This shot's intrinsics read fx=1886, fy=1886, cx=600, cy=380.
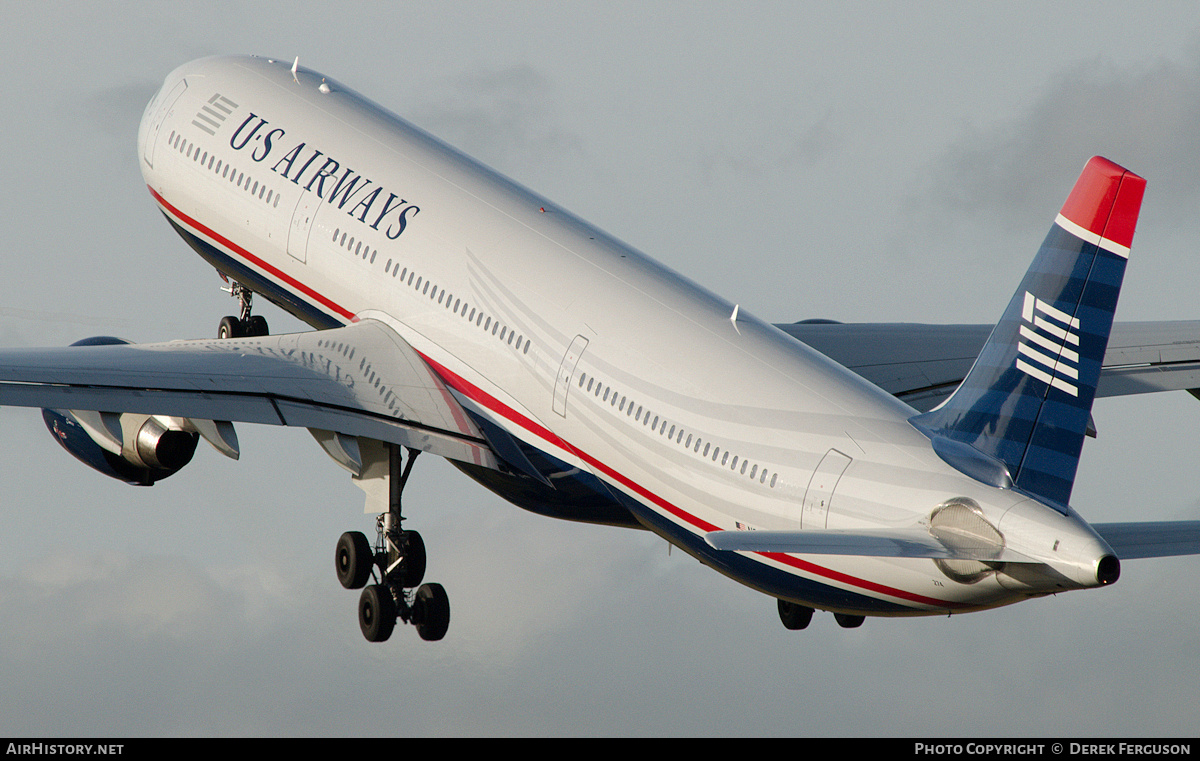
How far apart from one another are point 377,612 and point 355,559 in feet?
2.87

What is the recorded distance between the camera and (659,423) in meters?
25.2

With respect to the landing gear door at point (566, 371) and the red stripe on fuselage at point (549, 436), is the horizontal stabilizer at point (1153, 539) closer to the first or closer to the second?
the red stripe on fuselage at point (549, 436)

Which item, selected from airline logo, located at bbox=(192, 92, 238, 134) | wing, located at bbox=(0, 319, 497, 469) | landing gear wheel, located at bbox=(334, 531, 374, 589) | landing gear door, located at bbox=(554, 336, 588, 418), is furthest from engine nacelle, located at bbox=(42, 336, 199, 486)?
airline logo, located at bbox=(192, 92, 238, 134)

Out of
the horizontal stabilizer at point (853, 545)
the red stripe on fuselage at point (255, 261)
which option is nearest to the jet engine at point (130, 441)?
the red stripe on fuselage at point (255, 261)

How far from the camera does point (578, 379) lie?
26438 millimetres

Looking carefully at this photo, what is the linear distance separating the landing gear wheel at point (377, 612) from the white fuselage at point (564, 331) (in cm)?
317

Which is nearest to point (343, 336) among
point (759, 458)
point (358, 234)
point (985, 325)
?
point (358, 234)

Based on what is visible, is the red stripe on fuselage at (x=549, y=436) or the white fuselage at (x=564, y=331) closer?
the red stripe on fuselage at (x=549, y=436)

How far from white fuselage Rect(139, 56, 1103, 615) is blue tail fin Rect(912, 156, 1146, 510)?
0.60m

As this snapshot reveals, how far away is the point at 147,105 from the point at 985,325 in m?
16.4

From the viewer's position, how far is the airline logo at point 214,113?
112 feet

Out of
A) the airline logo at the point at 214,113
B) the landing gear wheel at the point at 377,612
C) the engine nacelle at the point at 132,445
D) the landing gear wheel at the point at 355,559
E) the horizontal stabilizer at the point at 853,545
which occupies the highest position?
the airline logo at the point at 214,113

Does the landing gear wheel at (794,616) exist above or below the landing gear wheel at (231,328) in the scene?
below

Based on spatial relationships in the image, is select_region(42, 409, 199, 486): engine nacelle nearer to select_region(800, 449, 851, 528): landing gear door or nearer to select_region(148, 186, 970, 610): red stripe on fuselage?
select_region(148, 186, 970, 610): red stripe on fuselage
